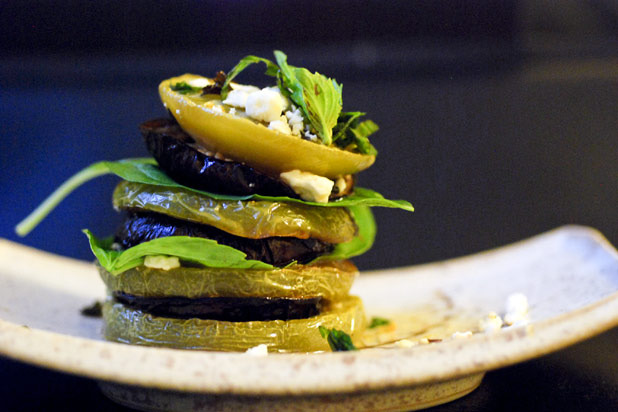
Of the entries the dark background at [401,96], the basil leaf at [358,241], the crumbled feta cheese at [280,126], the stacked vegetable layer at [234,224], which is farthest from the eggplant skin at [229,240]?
the dark background at [401,96]

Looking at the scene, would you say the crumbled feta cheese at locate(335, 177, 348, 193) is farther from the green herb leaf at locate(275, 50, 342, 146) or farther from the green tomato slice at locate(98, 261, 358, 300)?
the green tomato slice at locate(98, 261, 358, 300)

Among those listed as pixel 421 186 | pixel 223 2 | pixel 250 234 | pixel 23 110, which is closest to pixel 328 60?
pixel 223 2

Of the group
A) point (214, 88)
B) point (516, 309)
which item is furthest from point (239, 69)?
point (516, 309)

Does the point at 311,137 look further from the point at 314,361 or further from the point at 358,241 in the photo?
the point at 314,361

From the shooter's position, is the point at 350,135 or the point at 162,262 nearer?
the point at 162,262

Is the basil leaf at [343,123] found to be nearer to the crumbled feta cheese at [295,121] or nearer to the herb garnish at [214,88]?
the crumbled feta cheese at [295,121]
